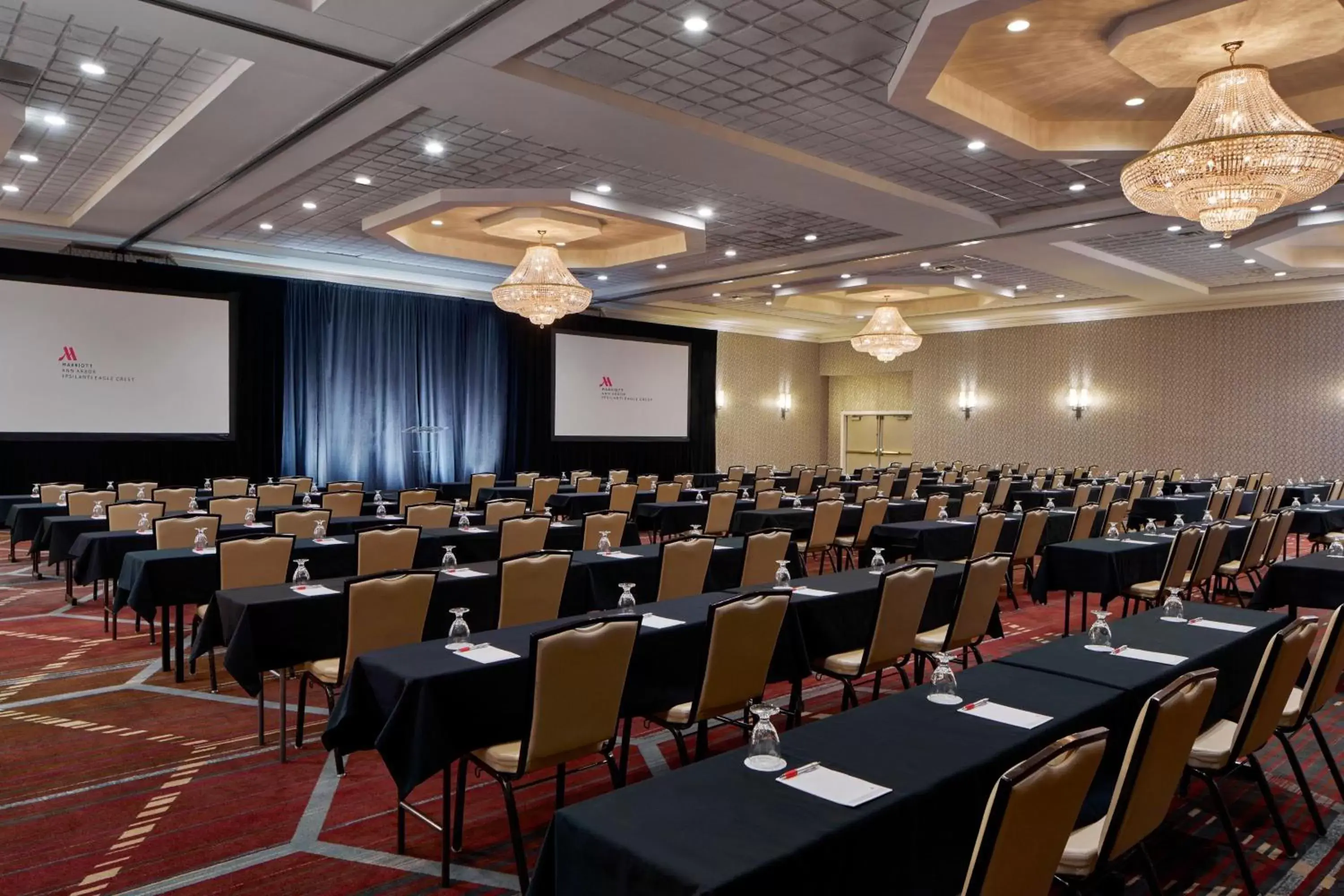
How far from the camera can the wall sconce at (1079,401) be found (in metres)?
19.7

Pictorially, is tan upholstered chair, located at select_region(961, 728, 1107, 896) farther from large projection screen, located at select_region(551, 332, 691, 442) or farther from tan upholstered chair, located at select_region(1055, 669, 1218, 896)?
large projection screen, located at select_region(551, 332, 691, 442)

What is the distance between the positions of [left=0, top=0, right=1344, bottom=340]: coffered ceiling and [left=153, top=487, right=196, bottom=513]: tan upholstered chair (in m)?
3.43

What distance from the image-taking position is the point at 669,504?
1092cm

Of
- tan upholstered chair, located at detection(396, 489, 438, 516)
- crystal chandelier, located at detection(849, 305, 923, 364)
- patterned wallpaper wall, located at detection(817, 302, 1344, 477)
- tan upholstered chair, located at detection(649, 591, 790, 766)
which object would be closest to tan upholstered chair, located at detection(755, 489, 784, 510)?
tan upholstered chair, located at detection(396, 489, 438, 516)

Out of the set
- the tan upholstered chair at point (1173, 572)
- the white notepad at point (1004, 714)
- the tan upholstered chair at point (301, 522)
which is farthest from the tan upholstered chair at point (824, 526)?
the white notepad at point (1004, 714)

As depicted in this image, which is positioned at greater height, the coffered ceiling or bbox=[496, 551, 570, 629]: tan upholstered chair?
the coffered ceiling

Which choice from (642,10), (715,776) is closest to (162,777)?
(715,776)

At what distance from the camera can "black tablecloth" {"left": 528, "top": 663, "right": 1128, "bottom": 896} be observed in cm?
196

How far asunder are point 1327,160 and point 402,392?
571 inches

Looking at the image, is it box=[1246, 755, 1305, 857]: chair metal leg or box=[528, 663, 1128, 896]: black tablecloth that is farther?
box=[1246, 755, 1305, 857]: chair metal leg

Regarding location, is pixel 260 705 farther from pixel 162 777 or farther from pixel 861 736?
pixel 861 736

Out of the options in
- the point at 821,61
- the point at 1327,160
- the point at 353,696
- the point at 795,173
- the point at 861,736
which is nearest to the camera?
the point at 861,736

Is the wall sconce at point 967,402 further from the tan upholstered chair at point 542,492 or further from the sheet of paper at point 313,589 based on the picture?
the sheet of paper at point 313,589

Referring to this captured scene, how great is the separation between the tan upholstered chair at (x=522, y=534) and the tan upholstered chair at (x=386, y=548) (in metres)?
0.85
